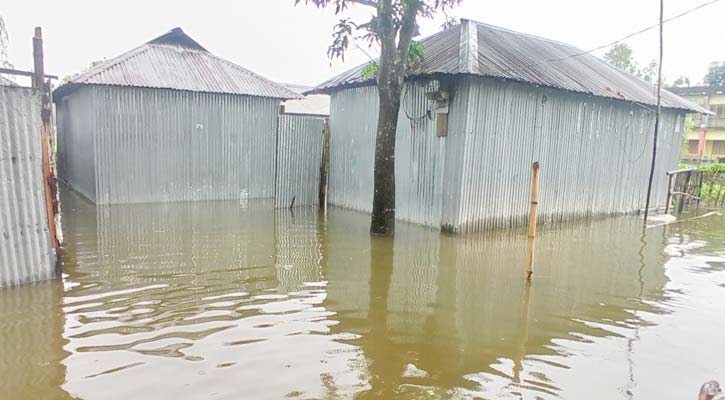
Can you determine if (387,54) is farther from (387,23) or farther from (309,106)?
(309,106)

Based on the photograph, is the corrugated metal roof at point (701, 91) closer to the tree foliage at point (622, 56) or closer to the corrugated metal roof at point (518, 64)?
the tree foliage at point (622, 56)

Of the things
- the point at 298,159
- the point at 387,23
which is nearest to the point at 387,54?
the point at 387,23

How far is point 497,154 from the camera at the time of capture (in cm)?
1055

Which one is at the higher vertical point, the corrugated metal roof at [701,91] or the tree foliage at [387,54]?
the corrugated metal roof at [701,91]

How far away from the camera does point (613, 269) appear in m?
8.02

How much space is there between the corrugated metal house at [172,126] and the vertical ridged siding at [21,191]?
22.5 feet

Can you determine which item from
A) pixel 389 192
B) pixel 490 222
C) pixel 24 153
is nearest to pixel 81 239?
pixel 24 153

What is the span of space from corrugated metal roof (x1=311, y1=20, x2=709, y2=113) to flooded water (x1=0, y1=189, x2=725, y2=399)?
11.9 ft

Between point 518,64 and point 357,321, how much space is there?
7.92 metres

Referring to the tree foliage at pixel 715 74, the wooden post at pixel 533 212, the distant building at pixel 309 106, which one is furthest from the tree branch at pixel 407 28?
the tree foliage at pixel 715 74

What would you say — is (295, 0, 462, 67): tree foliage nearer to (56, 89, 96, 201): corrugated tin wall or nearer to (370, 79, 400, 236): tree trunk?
(370, 79, 400, 236): tree trunk

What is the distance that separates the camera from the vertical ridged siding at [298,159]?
1315 cm

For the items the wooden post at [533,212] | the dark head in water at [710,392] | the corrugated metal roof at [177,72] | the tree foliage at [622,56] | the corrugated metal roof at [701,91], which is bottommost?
the dark head in water at [710,392]

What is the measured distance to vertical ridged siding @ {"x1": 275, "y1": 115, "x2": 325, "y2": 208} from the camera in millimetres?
13148
